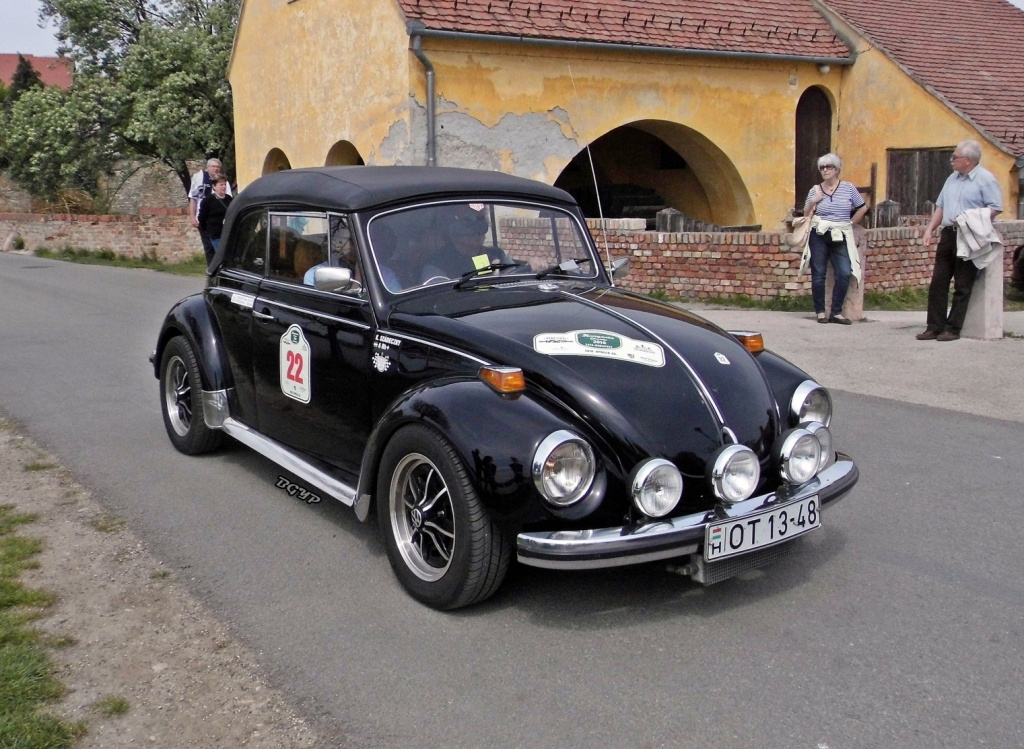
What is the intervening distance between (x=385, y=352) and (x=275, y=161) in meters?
18.0

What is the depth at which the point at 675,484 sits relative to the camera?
12.3ft

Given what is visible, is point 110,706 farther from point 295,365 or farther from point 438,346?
point 295,365

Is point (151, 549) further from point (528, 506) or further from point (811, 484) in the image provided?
point (811, 484)

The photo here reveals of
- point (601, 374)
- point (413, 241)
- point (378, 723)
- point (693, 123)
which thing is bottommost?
point (378, 723)

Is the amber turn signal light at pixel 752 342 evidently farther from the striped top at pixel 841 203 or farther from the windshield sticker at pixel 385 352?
the striped top at pixel 841 203

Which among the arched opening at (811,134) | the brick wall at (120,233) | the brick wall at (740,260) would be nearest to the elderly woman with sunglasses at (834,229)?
the brick wall at (740,260)

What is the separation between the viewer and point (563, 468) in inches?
145

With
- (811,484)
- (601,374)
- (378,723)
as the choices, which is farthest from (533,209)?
(378,723)

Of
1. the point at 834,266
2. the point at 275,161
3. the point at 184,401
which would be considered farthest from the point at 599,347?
the point at 275,161

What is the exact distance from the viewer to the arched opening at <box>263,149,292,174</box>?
2106cm

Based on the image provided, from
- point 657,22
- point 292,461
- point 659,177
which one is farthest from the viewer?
point 659,177

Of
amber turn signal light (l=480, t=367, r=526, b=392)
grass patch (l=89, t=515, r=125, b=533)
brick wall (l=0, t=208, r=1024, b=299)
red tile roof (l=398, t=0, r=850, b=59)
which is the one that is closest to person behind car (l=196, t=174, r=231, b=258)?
brick wall (l=0, t=208, r=1024, b=299)

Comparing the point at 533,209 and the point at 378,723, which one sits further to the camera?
the point at 533,209

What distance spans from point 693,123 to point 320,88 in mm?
6645
